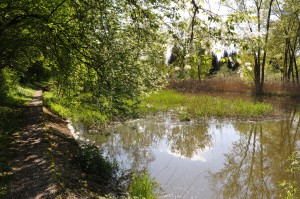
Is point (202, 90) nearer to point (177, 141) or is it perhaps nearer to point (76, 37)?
point (177, 141)

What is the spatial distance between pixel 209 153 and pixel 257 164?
67.1 inches

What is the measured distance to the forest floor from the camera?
4766 millimetres

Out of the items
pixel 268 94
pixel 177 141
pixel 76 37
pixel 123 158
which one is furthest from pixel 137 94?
pixel 268 94

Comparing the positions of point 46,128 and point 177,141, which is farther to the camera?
point 177,141

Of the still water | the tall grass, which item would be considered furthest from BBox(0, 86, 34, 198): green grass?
the tall grass

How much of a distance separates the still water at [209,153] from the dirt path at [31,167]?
6.09 ft

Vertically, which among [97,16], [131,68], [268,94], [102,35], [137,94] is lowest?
[268,94]

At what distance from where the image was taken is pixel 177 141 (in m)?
10.8

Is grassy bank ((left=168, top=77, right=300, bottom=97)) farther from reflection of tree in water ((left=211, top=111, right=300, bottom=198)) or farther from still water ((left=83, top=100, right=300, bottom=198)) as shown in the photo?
reflection of tree in water ((left=211, top=111, right=300, bottom=198))

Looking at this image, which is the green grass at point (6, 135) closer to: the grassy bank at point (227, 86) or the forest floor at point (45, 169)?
the forest floor at point (45, 169)

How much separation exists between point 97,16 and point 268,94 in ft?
85.9

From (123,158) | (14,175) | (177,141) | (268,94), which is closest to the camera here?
(14,175)

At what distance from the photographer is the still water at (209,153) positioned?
679 centimetres

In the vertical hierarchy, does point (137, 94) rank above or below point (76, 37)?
below
